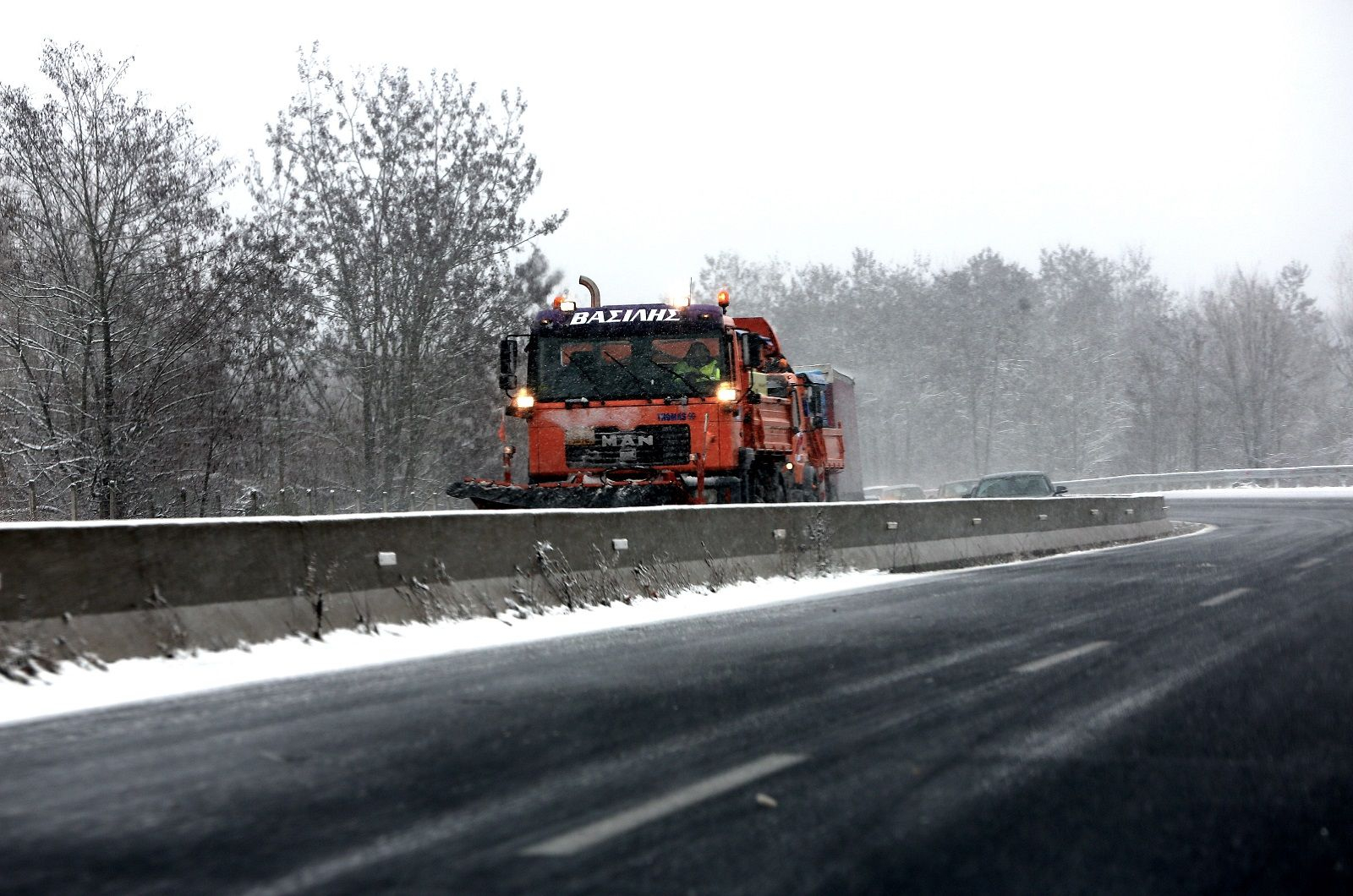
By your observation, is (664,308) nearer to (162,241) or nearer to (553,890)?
(162,241)

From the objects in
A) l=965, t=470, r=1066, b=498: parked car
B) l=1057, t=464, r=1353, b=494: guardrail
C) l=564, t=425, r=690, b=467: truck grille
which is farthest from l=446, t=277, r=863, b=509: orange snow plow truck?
l=1057, t=464, r=1353, b=494: guardrail

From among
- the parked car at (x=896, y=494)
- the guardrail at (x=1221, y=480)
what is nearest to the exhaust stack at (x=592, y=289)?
the parked car at (x=896, y=494)

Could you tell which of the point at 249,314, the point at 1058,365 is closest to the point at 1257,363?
the point at 1058,365

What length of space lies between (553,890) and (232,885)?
828 mm

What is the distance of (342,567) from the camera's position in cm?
959

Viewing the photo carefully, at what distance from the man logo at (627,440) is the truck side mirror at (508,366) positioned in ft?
4.58

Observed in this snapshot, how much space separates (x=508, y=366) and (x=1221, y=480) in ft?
171

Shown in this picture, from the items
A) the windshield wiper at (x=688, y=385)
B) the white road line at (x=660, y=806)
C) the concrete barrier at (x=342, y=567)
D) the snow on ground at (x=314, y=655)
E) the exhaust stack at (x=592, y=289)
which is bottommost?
the white road line at (x=660, y=806)

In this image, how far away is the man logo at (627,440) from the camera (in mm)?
18734

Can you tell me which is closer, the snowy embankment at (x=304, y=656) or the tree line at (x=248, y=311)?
the snowy embankment at (x=304, y=656)

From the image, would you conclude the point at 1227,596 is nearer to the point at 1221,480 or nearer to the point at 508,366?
the point at 508,366

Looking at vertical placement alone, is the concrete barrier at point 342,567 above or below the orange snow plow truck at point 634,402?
below

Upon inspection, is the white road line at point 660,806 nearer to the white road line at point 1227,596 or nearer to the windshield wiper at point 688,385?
the white road line at point 1227,596

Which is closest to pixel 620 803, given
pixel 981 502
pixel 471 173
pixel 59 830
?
pixel 59 830
